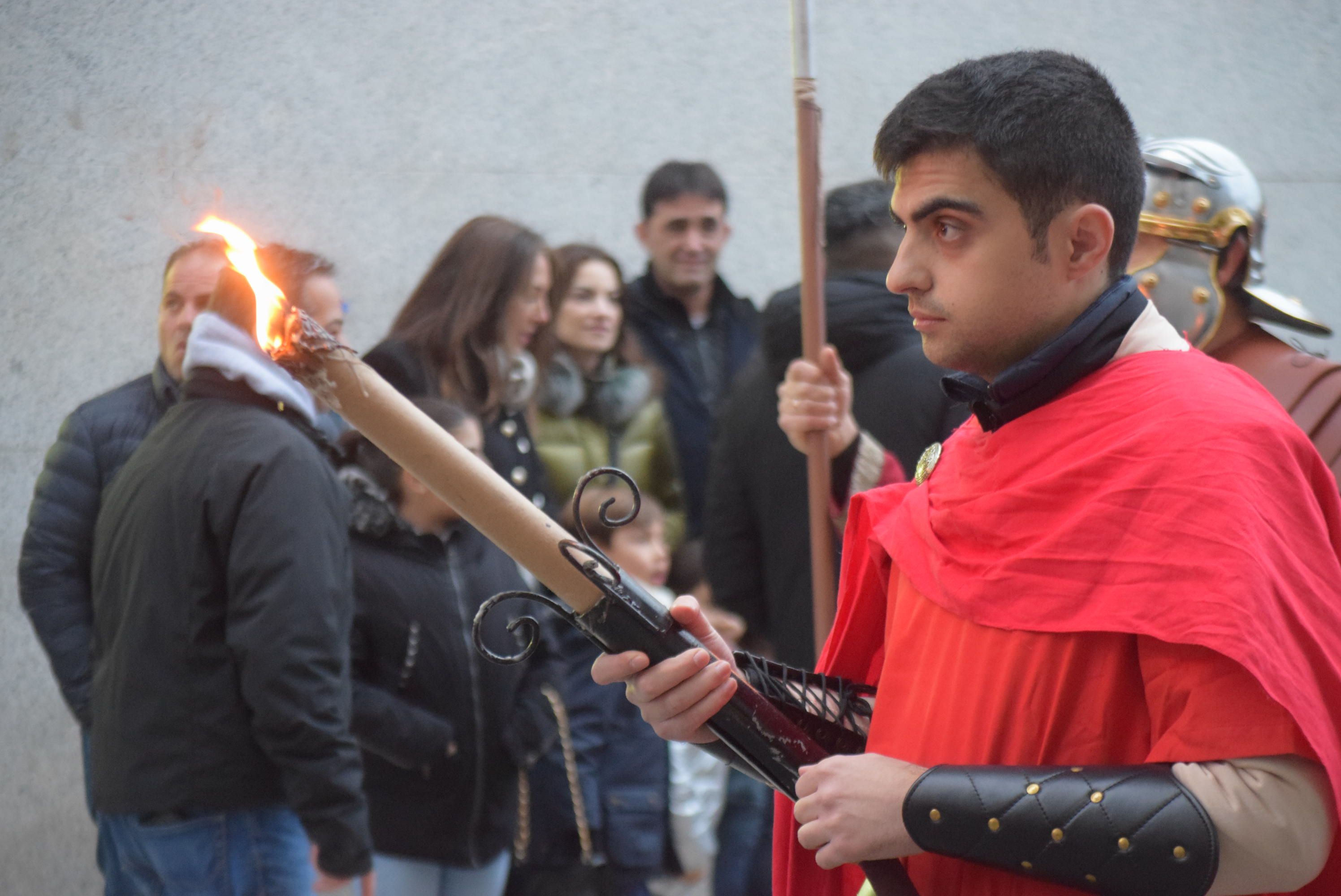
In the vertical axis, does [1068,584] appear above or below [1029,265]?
below

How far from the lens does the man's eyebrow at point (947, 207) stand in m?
1.50

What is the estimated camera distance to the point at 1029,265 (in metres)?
1.50

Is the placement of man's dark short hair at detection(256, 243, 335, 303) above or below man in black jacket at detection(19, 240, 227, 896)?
above

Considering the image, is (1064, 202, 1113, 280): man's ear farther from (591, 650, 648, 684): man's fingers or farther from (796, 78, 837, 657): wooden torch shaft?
(796, 78, 837, 657): wooden torch shaft

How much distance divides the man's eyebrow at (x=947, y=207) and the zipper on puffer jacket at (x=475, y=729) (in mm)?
1837

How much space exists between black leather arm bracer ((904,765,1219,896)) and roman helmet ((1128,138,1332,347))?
1681mm

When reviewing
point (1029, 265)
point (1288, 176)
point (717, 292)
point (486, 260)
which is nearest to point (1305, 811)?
point (1029, 265)

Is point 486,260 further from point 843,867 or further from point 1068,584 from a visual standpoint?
point 1068,584

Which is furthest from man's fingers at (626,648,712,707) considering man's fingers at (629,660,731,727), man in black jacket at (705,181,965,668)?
man in black jacket at (705,181,965,668)

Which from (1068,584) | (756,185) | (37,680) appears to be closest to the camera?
(1068,584)

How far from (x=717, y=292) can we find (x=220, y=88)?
159cm

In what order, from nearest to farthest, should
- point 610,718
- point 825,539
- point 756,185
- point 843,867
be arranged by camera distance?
point 843,867 < point 825,539 < point 610,718 < point 756,185

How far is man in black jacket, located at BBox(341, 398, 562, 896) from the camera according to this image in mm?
3078

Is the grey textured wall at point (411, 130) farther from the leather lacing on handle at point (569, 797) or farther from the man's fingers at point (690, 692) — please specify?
the man's fingers at point (690, 692)
